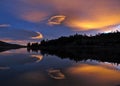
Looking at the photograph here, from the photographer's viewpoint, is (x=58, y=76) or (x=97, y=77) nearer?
(x=97, y=77)

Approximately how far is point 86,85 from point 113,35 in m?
181

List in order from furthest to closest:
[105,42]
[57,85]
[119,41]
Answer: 1. [105,42]
2. [119,41]
3. [57,85]

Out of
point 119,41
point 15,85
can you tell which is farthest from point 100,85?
point 119,41

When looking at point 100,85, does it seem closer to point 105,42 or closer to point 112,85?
point 112,85

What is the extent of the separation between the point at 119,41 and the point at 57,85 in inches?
6347

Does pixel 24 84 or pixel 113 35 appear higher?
pixel 113 35

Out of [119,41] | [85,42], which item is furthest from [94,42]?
[119,41]

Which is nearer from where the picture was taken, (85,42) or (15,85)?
(15,85)

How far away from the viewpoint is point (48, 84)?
1881 centimetres

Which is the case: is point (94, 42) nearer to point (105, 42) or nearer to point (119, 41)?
point (105, 42)

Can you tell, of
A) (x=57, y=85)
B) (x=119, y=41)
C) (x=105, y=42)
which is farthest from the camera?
(x=105, y=42)

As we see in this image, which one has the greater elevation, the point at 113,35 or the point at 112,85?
the point at 113,35

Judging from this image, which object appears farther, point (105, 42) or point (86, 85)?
point (105, 42)

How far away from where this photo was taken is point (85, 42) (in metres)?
198
